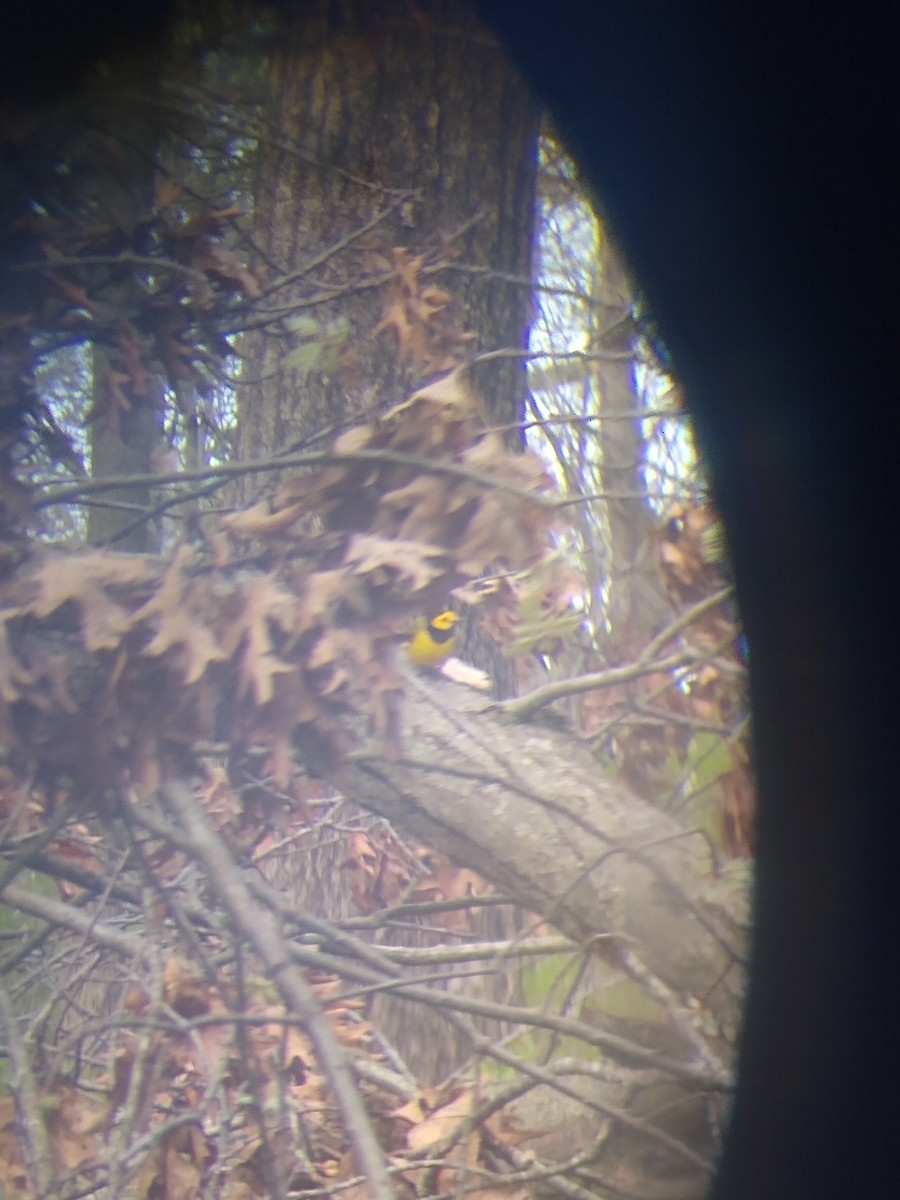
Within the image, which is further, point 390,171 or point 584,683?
point 390,171

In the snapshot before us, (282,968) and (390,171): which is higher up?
(390,171)

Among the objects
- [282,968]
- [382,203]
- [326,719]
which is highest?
[382,203]

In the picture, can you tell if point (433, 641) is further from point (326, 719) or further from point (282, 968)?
point (282, 968)

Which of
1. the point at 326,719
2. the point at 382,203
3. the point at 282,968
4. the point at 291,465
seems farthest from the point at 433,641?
the point at 382,203

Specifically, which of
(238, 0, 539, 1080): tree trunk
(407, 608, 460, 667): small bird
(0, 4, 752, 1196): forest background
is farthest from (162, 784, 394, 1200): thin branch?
(238, 0, 539, 1080): tree trunk

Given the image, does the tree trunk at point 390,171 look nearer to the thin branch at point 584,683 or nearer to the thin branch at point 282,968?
the thin branch at point 584,683

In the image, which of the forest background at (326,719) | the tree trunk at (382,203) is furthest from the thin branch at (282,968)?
the tree trunk at (382,203)

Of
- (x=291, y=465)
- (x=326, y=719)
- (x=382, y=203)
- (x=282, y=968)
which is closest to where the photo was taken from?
(x=282, y=968)
